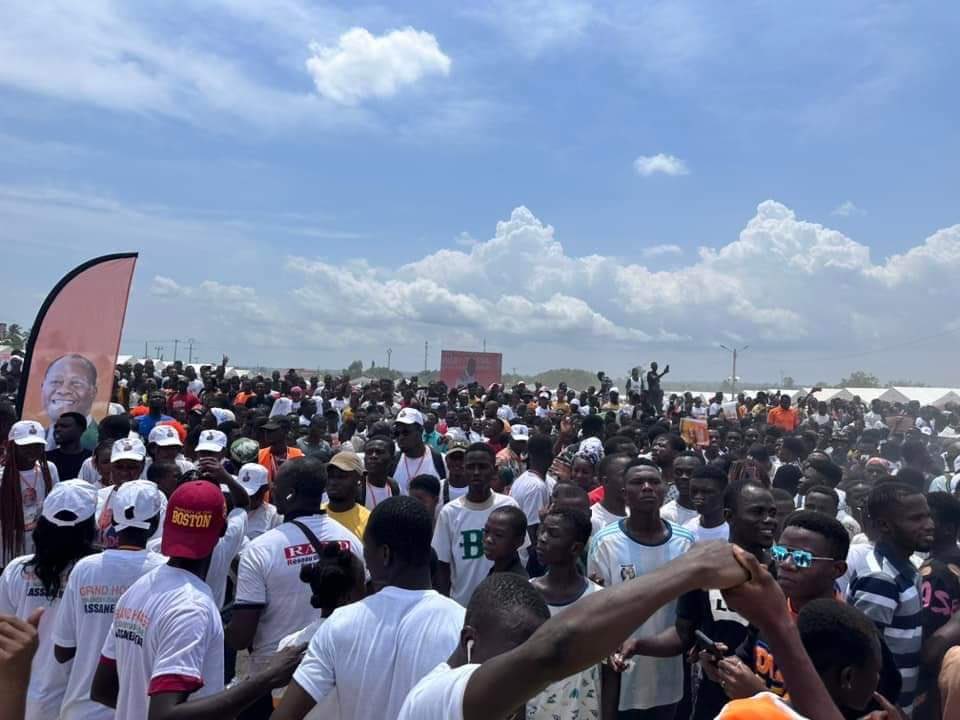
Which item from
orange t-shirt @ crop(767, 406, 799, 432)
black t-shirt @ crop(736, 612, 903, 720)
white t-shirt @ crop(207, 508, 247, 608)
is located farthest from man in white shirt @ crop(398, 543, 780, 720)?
orange t-shirt @ crop(767, 406, 799, 432)

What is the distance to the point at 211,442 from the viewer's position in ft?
20.8

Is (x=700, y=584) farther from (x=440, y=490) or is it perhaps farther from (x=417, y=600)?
(x=440, y=490)

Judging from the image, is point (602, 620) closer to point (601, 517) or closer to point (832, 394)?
point (601, 517)

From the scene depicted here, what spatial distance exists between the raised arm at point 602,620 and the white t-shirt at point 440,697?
148mm

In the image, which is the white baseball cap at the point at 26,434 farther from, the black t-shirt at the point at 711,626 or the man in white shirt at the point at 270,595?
the black t-shirt at the point at 711,626

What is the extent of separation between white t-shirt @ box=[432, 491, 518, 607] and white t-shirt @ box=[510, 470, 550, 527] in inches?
45.3

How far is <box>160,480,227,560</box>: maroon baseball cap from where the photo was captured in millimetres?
2959

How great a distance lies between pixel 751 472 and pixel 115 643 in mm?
6430

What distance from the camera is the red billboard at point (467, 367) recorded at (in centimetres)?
2425

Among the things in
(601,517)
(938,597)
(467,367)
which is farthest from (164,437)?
(467,367)

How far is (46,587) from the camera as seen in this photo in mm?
3434

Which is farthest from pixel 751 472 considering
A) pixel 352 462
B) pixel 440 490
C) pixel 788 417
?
pixel 788 417

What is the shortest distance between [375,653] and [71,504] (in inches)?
71.3

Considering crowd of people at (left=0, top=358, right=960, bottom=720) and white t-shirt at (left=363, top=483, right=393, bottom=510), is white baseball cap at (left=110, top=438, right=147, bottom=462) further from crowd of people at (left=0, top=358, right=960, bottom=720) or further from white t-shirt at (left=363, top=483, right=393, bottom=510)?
white t-shirt at (left=363, top=483, right=393, bottom=510)
